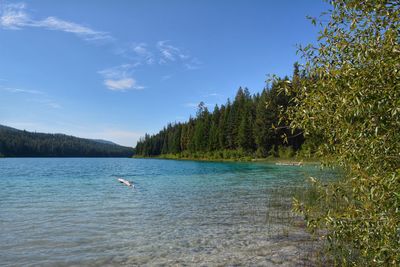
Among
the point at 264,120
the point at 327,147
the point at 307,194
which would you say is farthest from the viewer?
the point at 264,120

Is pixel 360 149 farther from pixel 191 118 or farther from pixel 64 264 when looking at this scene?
pixel 191 118

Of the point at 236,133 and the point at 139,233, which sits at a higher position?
the point at 236,133

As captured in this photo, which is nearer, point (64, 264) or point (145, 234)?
point (64, 264)

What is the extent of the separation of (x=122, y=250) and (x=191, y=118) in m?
142

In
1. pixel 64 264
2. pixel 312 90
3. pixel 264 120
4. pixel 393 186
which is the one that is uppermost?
pixel 264 120

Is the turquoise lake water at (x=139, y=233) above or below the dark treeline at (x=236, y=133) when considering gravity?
below

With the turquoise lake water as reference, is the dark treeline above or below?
above

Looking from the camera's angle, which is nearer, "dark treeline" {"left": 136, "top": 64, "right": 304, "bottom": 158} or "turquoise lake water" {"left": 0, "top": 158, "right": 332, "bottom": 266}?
"turquoise lake water" {"left": 0, "top": 158, "right": 332, "bottom": 266}

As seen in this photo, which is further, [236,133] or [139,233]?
[236,133]

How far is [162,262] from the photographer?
374 inches

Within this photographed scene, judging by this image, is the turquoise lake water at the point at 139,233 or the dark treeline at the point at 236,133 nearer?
the turquoise lake water at the point at 139,233

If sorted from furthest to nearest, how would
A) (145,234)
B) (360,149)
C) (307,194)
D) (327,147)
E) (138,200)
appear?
(138,200)
(307,194)
(145,234)
(327,147)
(360,149)

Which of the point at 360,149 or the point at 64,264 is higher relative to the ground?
the point at 360,149

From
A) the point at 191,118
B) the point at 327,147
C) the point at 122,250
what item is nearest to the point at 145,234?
the point at 122,250
